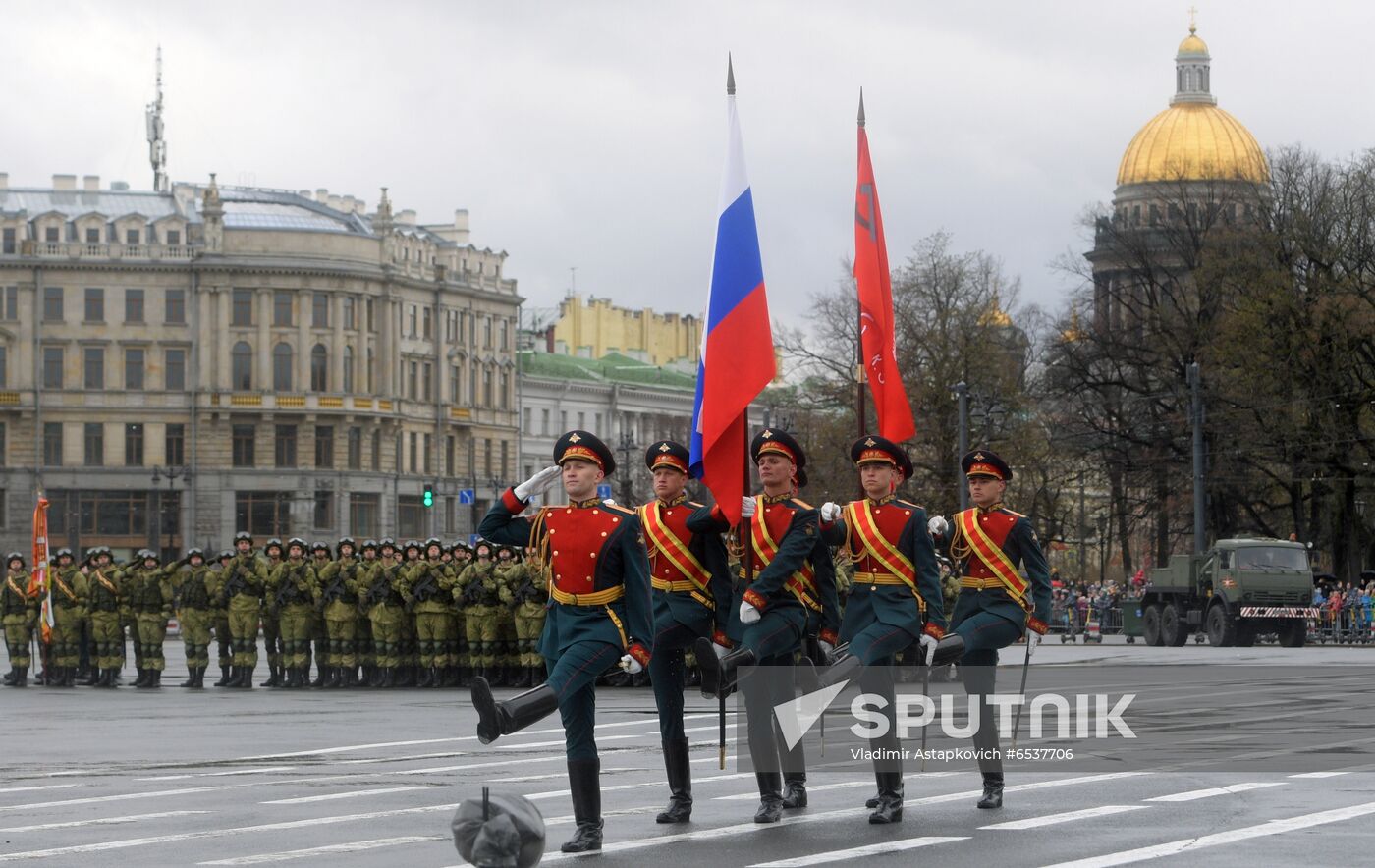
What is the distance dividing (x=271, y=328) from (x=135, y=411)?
24.1 ft

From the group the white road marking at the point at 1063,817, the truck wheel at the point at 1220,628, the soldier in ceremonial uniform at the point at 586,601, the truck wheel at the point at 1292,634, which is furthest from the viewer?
the truck wheel at the point at 1220,628

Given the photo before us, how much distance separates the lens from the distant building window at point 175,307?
4392 inches

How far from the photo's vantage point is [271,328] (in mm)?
112438

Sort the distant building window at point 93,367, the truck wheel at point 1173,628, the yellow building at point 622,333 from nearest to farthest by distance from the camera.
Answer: the truck wheel at point 1173,628, the distant building window at point 93,367, the yellow building at point 622,333

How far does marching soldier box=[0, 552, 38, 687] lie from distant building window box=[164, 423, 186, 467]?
8096 centimetres

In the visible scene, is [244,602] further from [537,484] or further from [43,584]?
[537,484]

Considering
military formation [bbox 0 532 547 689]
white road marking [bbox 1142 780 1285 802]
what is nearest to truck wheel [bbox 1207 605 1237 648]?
military formation [bbox 0 532 547 689]

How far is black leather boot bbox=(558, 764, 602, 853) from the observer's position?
11164 millimetres

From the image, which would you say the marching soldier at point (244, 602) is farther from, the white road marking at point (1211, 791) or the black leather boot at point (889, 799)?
the black leather boot at point (889, 799)

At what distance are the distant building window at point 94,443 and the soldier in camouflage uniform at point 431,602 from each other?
86421 millimetres

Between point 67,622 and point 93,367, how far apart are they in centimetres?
8306

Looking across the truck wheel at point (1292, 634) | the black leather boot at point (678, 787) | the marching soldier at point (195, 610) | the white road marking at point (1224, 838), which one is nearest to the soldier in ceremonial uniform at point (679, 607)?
the black leather boot at point (678, 787)

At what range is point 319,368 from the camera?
11412cm

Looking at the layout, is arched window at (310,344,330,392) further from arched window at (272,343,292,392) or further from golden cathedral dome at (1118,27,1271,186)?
golden cathedral dome at (1118,27,1271,186)
